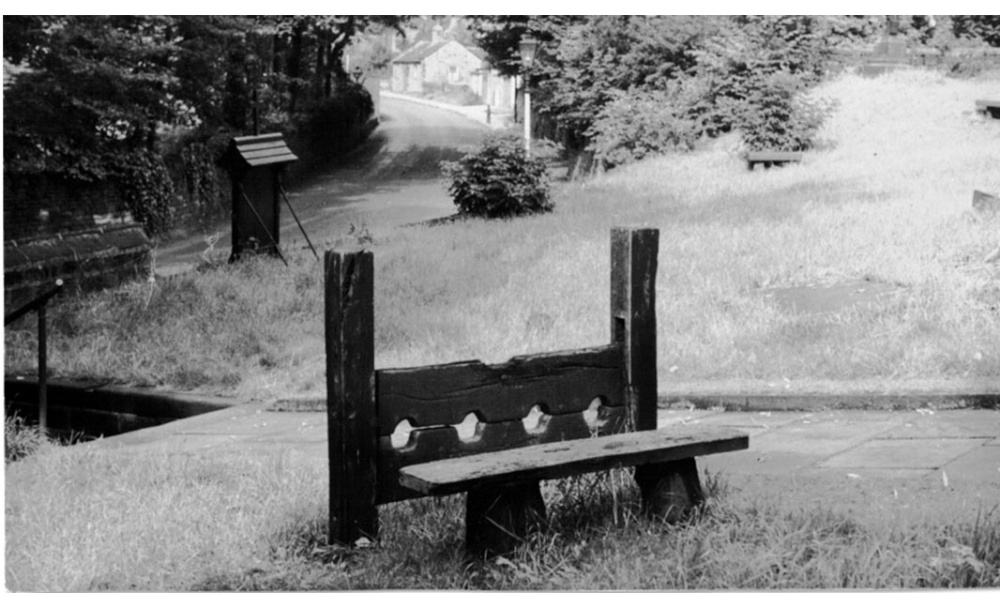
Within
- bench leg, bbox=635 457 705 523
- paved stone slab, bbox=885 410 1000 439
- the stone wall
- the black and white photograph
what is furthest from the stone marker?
the stone wall

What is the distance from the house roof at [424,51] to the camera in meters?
4.87

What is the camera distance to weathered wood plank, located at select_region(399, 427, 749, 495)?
110 inches

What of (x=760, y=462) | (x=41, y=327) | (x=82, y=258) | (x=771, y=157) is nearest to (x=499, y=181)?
(x=771, y=157)

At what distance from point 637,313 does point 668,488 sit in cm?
50

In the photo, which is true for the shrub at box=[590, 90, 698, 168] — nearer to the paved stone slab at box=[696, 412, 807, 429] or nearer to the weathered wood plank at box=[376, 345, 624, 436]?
the paved stone slab at box=[696, 412, 807, 429]

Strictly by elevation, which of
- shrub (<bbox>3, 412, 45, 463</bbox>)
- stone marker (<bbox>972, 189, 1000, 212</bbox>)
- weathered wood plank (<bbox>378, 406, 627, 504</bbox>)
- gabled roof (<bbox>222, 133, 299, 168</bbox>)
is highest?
gabled roof (<bbox>222, 133, 299, 168</bbox>)

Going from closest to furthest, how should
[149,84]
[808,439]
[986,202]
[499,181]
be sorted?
[808,439] → [986,202] → [149,84] → [499,181]

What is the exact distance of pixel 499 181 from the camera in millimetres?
5637

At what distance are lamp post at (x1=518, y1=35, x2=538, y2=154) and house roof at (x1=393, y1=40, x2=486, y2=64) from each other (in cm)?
17

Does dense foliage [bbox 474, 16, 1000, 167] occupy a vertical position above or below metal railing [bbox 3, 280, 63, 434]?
above

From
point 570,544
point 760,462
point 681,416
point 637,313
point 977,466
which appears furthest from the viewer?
point 681,416

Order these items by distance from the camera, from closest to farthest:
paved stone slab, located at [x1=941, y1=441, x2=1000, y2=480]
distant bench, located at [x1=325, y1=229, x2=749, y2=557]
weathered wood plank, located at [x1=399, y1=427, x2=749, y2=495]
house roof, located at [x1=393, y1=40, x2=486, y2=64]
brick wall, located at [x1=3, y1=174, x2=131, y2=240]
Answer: weathered wood plank, located at [x1=399, y1=427, x2=749, y2=495] < distant bench, located at [x1=325, y1=229, x2=749, y2=557] < paved stone slab, located at [x1=941, y1=441, x2=1000, y2=480] < house roof, located at [x1=393, y1=40, x2=486, y2=64] < brick wall, located at [x1=3, y1=174, x2=131, y2=240]

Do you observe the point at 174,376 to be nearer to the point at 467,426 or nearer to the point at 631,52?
the point at 467,426

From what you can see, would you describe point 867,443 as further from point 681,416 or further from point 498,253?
point 498,253
